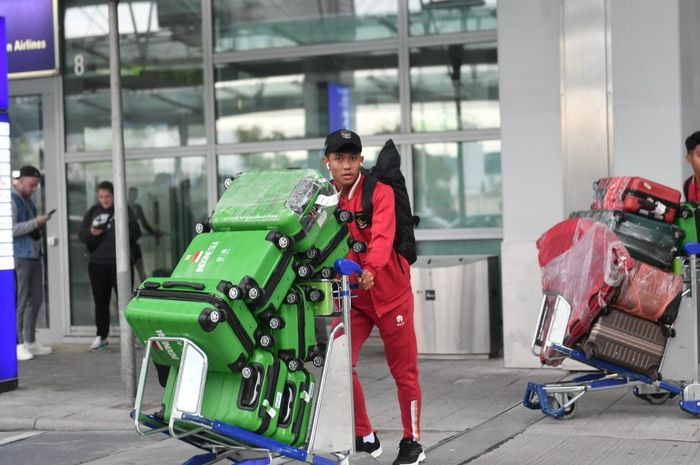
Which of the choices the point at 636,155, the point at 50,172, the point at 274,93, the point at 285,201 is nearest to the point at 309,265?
the point at 285,201

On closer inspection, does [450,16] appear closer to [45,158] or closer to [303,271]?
[45,158]

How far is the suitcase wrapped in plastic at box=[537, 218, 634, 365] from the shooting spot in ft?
24.8

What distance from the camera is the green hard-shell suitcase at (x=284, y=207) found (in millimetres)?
5574

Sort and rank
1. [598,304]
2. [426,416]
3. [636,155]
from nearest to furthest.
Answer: [598,304], [426,416], [636,155]

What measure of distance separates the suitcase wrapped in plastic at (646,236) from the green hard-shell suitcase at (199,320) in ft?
10.8

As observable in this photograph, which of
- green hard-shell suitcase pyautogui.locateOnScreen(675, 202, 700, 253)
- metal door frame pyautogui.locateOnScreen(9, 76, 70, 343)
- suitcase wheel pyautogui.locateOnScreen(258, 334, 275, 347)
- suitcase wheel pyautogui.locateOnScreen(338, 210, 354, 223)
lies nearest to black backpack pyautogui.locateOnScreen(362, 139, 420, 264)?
suitcase wheel pyautogui.locateOnScreen(338, 210, 354, 223)

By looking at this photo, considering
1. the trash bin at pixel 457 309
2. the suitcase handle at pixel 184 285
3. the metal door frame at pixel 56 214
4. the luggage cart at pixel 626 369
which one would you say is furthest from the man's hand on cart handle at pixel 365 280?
the metal door frame at pixel 56 214

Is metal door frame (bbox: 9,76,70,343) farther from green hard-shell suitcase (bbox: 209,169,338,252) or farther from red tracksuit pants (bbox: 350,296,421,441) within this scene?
green hard-shell suitcase (bbox: 209,169,338,252)

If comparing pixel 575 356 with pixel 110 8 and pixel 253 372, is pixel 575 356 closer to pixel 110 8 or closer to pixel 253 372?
pixel 253 372

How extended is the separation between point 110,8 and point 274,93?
13.2 ft

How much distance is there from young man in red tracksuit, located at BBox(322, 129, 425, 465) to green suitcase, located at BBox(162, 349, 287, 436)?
2.88 ft

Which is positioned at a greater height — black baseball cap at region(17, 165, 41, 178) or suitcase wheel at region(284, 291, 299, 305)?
black baseball cap at region(17, 165, 41, 178)

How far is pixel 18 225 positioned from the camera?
1202 cm

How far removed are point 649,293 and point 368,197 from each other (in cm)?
241
